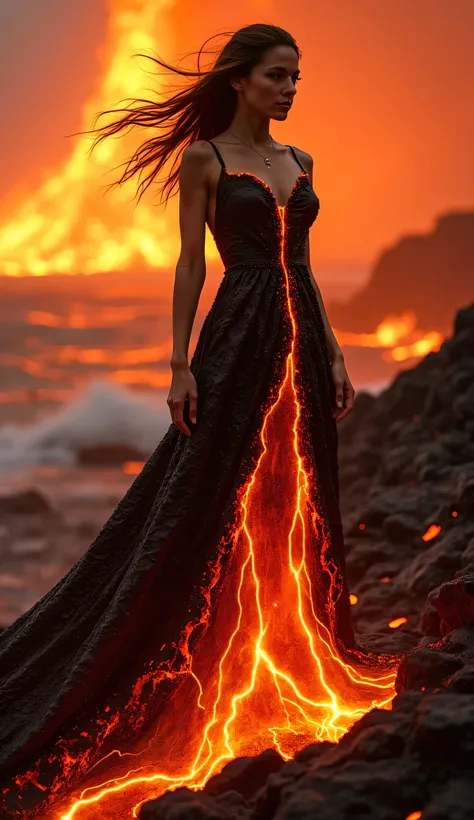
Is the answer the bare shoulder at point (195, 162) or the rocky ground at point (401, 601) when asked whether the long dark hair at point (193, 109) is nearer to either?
the bare shoulder at point (195, 162)

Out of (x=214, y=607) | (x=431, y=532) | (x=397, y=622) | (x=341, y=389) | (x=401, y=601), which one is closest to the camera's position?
(x=214, y=607)

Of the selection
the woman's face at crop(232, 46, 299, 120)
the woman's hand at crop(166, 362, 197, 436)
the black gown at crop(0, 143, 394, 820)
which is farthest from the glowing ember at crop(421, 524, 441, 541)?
the woman's face at crop(232, 46, 299, 120)

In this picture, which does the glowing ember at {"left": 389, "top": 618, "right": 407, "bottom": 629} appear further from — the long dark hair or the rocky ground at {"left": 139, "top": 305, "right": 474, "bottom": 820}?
the long dark hair

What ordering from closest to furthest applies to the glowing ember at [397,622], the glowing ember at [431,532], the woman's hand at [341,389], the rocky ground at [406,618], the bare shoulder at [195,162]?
1. the rocky ground at [406,618]
2. the bare shoulder at [195,162]
3. the woman's hand at [341,389]
4. the glowing ember at [397,622]
5. the glowing ember at [431,532]

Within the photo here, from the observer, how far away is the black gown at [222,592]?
3.09 m

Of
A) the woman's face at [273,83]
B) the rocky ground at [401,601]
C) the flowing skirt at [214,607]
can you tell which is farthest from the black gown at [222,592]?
the rocky ground at [401,601]

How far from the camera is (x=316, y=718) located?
10.3 feet

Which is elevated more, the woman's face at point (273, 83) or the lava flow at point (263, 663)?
the woman's face at point (273, 83)

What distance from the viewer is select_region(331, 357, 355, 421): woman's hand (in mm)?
3448

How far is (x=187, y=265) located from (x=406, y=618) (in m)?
2.18

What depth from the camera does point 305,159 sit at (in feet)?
11.4

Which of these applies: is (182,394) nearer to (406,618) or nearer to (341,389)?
(341,389)

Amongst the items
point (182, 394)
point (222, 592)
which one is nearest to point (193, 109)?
point (182, 394)

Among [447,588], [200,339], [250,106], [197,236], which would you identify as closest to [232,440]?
[200,339]
